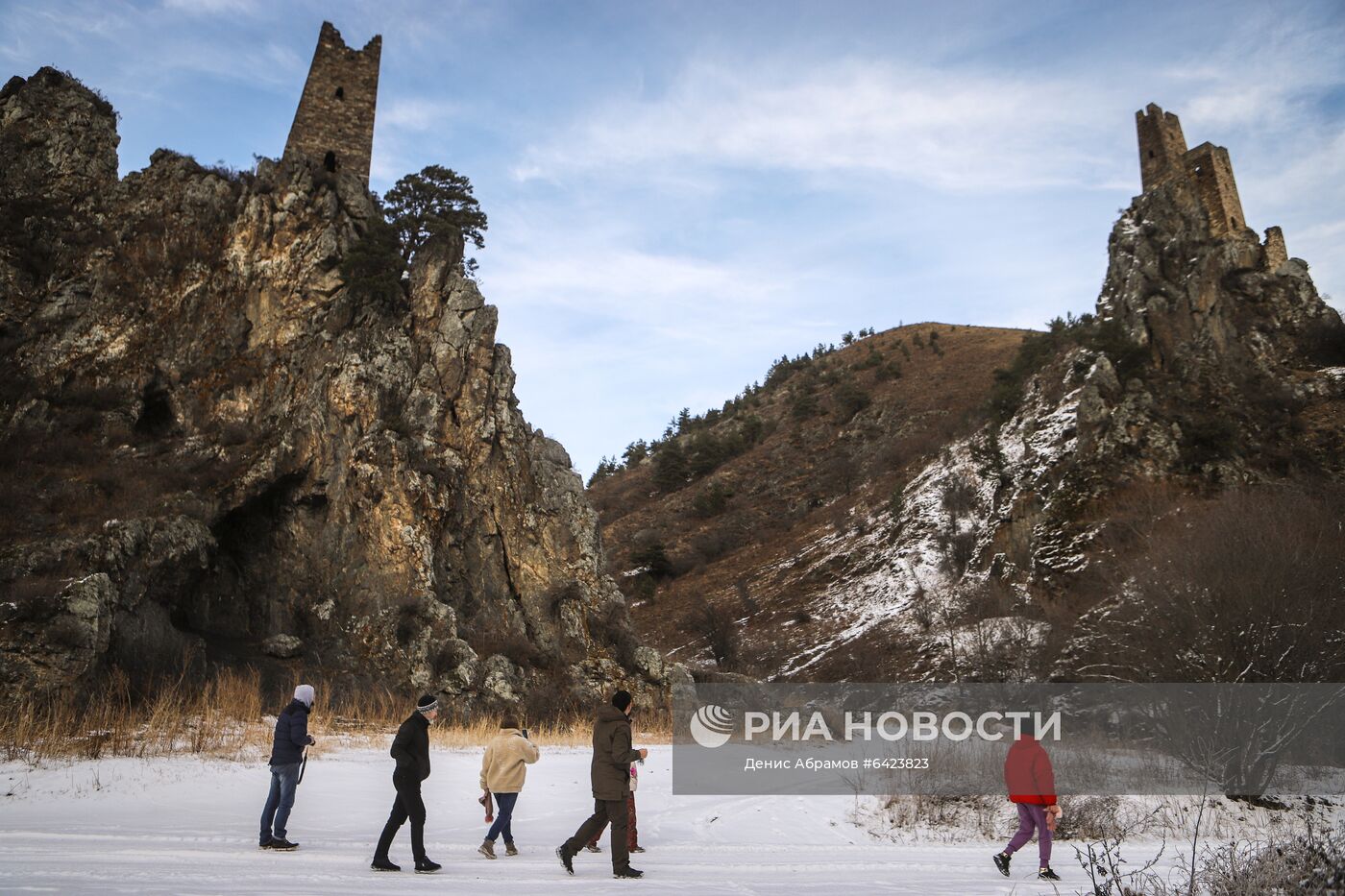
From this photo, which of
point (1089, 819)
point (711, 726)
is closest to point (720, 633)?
point (711, 726)

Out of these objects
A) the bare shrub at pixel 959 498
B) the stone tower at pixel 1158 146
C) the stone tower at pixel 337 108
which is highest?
the stone tower at pixel 1158 146

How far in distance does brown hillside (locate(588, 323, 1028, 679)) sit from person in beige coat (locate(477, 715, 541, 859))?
98.7ft

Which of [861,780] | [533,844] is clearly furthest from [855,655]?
[533,844]

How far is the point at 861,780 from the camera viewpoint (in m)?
13.1

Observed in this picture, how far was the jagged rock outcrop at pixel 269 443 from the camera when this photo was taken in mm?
20672

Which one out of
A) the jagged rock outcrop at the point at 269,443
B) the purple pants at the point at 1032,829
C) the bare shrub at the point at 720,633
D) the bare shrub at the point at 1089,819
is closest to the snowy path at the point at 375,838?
the purple pants at the point at 1032,829

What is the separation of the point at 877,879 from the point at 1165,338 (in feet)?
134

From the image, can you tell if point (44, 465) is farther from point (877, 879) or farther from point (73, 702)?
point (877, 879)

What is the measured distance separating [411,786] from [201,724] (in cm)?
881

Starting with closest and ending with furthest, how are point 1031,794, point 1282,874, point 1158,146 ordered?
point 1282,874 < point 1031,794 < point 1158,146

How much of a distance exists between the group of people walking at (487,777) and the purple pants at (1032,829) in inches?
148

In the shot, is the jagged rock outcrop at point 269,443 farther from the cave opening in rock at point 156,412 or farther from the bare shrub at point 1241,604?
the bare shrub at point 1241,604

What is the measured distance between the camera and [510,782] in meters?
7.85

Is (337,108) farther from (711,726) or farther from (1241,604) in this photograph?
(1241,604)
